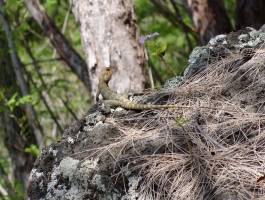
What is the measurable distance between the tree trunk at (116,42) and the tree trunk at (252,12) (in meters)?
1.32

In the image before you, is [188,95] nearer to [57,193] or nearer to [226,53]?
[226,53]

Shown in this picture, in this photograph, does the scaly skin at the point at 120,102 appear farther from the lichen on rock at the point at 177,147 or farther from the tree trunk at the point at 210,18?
the tree trunk at the point at 210,18

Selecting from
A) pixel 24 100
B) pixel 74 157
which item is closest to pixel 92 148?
pixel 74 157

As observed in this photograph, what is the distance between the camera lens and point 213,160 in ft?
8.91

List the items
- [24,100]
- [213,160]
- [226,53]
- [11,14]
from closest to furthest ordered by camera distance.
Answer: [213,160] < [226,53] < [24,100] < [11,14]

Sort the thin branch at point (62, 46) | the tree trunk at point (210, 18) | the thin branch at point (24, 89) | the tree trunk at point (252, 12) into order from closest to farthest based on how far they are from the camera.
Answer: the tree trunk at point (252, 12)
the tree trunk at point (210, 18)
the thin branch at point (62, 46)
the thin branch at point (24, 89)

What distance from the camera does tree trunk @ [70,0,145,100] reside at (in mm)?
5250

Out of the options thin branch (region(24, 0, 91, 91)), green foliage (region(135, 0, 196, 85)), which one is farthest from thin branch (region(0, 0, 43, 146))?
green foliage (region(135, 0, 196, 85))

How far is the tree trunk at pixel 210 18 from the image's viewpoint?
6.34 metres

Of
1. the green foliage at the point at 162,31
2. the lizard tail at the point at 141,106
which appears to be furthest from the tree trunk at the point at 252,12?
the lizard tail at the point at 141,106

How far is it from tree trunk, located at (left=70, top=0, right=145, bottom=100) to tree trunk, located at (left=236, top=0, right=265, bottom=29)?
1.32 m

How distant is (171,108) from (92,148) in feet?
1.75

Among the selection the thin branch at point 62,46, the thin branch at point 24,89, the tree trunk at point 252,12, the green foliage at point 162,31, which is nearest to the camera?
the tree trunk at point 252,12

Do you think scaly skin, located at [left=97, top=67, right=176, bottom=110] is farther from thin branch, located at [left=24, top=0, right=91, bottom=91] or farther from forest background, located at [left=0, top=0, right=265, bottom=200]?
forest background, located at [left=0, top=0, right=265, bottom=200]
